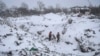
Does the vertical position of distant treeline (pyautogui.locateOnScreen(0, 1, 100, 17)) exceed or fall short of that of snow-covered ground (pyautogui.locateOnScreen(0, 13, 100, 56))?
it exceeds it

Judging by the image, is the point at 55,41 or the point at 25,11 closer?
the point at 55,41

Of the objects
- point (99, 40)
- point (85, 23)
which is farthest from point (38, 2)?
point (99, 40)

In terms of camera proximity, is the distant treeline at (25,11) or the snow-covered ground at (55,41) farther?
the distant treeline at (25,11)

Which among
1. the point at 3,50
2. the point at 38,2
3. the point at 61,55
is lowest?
the point at 61,55

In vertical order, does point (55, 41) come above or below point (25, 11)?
below

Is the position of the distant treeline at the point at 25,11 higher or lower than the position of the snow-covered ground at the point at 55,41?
higher

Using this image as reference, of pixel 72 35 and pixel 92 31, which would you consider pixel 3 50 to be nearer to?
pixel 72 35

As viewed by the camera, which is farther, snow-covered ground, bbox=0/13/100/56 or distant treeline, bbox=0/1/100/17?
distant treeline, bbox=0/1/100/17

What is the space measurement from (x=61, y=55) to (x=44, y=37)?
8125mm

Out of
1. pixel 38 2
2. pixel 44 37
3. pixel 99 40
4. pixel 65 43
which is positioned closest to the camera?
pixel 99 40

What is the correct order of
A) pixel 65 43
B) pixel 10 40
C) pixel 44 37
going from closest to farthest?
pixel 10 40 < pixel 65 43 < pixel 44 37

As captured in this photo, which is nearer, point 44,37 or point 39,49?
point 39,49

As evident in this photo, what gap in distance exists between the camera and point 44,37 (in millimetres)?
24328

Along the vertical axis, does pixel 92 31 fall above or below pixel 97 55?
above
